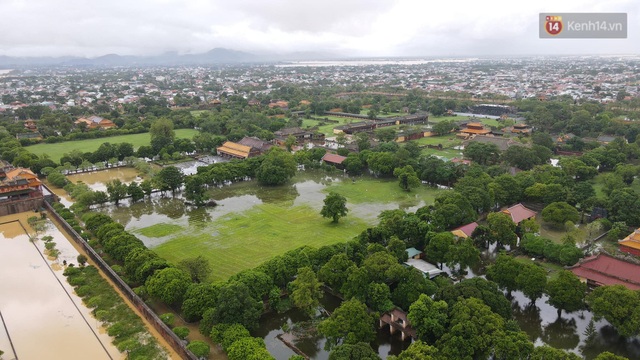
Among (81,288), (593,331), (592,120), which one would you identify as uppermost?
(592,120)

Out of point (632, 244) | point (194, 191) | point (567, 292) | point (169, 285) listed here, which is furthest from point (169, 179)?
point (632, 244)

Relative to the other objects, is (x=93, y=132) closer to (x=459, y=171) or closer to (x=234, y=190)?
(x=234, y=190)

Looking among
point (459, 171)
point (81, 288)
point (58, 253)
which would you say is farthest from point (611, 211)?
point (58, 253)

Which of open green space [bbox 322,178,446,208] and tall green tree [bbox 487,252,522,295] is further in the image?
open green space [bbox 322,178,446,208]

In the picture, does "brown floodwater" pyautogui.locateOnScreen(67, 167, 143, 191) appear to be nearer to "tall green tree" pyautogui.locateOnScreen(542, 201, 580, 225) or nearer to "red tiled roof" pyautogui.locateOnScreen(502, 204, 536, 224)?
"red tiled roof" pyautogui.locateOnScreen(502, 204, 536, 224)

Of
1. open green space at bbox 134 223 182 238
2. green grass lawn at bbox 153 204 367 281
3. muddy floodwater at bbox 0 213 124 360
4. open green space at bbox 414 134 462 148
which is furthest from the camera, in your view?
open green space at bbox 414 134 462 148

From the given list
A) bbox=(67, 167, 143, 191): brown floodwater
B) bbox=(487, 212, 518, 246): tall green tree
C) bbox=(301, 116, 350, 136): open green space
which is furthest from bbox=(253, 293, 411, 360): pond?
bbox=(301, 116, 350, 136): open green space

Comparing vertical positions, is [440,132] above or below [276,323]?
above
